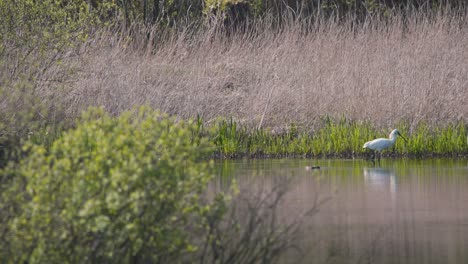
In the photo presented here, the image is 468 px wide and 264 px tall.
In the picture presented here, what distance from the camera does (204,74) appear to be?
17922 millimetres

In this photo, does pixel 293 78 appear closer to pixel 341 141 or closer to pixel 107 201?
pixel 341 141

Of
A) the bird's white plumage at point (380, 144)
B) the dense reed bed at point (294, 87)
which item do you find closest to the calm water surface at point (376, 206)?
the bird's white plumage at point (380, 144)

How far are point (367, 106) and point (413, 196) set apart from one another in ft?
16.7

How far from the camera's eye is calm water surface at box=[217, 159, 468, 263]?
8023 mm

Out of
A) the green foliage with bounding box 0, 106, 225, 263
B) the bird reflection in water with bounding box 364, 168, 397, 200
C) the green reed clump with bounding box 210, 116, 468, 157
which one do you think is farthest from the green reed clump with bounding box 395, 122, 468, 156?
the green foliage with bounding box 0, 106, 225, 263

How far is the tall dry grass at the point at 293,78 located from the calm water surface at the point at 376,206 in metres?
1.59

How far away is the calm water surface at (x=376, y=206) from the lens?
802 cm

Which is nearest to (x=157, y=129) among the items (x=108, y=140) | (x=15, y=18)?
(x=108, y=140)

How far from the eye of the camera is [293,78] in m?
17.1

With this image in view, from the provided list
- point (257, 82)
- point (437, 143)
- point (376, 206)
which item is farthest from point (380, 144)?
point (376, 206)

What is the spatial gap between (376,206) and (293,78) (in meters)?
6.97

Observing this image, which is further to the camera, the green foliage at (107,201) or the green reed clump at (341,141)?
the green reed clump at (341,141)

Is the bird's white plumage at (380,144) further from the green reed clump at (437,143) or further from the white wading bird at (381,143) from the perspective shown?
the green reed clump at (437,143)

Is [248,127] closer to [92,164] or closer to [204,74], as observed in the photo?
[204,74]
